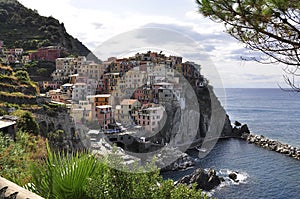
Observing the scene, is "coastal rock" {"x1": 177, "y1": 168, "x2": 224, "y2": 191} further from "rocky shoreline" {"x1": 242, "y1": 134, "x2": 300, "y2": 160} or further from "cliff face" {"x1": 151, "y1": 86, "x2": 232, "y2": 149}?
"rocky shoreline" {"x1": 242, "y1": 134, "x2": 300, "y2": 160}

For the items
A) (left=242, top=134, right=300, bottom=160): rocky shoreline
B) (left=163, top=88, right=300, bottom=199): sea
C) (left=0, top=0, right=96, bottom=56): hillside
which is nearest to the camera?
(left=163, top=88, right=300, bottom=199): sea

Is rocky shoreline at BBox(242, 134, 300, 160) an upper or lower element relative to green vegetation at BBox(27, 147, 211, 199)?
lower

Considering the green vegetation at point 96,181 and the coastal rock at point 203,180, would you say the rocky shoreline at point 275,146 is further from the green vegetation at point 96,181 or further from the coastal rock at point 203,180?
the green vegetation at point 96,181

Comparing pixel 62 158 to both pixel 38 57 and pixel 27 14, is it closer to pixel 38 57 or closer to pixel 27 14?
pixel 38 57

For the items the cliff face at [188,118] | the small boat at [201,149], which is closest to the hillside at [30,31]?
the small boat at [201,149]

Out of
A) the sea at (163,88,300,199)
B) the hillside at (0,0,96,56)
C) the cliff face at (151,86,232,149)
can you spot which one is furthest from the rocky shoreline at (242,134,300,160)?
the hillside at (0,0,96,56)
